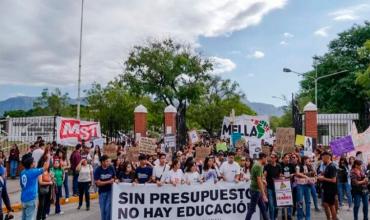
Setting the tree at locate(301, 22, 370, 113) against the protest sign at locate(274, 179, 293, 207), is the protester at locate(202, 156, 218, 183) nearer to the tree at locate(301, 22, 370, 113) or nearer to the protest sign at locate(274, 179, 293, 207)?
the protest sign at locate(274, 179, 293, 207)

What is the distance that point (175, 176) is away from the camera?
38.2 feet

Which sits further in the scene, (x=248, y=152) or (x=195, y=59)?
(x=195, y=59)

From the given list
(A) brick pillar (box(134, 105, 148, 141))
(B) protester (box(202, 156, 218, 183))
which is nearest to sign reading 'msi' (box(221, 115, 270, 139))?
(A) brick pillar (box(134, 105, 148, 141))

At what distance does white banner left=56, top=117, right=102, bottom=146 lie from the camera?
72.6ft

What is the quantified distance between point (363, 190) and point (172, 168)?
16.8ft

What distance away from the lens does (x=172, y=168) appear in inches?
465

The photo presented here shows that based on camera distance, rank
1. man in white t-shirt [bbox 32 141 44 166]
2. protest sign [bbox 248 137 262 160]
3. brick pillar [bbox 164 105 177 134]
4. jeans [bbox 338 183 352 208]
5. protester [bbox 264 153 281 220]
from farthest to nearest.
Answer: brick pillar [bbox 164 105 177 134] → protest sign [bbox 248 137 262 160] → man in white t-shirt [bbox 32 141 44 166] → jeans [bbox 338 183 352 208] → protester [bbox 264 153 281 220]

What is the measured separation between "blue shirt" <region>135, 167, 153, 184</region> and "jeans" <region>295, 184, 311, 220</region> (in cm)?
396

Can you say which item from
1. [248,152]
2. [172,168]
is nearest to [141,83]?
[248,152]

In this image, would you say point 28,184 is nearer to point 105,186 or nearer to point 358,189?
point 105,186

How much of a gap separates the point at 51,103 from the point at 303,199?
5780 cm

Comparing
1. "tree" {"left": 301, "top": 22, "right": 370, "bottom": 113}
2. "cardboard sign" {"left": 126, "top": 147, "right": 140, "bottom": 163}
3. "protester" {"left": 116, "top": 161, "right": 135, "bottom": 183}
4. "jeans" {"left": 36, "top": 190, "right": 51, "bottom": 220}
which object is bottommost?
"jeans" {"left": 36, "top": 190, "right": 51, "bottom": 220}

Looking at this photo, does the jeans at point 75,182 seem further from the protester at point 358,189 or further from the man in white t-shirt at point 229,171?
the protester at point 358,189

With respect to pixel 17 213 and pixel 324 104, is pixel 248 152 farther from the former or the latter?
pixel 324 104
